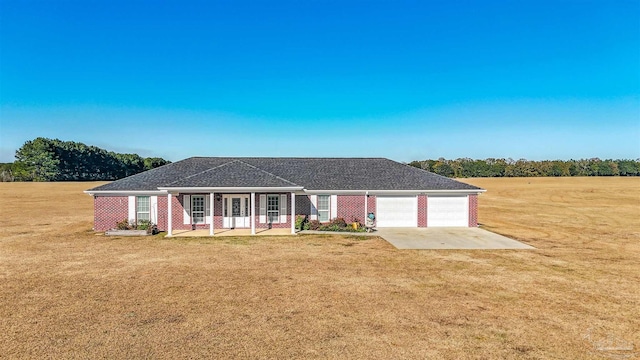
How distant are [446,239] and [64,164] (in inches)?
3447

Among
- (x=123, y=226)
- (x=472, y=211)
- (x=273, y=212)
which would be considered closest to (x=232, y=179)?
(x=273, y=212)

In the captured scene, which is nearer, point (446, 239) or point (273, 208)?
point (446, 239)

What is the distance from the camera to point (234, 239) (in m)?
19.4

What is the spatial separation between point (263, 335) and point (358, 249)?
9.79 meters

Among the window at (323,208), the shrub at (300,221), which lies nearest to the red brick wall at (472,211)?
the window at (323,208)

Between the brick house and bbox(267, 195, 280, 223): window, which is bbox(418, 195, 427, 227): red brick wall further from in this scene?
bbox(267, 195, 280, 223): window

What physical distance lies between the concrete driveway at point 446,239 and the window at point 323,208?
12.4ft

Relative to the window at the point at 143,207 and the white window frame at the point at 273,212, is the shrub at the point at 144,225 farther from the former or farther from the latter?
the white window frame at the point at 273,212

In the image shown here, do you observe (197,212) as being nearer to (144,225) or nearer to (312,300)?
(144,225)

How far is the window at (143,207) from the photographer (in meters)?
22.3

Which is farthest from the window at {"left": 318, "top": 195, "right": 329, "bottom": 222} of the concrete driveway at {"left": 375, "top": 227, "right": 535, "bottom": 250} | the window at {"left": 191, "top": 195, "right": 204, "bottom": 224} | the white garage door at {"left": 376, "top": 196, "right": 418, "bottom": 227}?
the window at {"left": 191, "top": 195, "right": 204, "bottom": 224}

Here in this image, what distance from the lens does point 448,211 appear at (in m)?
24.4

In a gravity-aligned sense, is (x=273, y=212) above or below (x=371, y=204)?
below

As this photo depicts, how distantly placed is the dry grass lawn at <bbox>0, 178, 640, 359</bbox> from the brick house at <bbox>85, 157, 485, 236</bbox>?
3846mm
